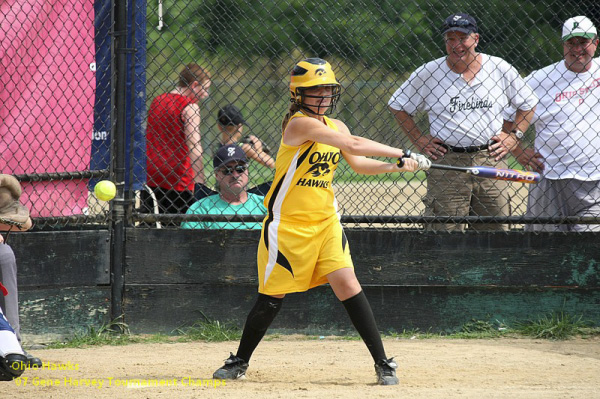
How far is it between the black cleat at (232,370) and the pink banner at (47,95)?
1812 millimetres

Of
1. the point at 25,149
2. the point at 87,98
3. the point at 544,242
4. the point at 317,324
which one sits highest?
the point at 87,98

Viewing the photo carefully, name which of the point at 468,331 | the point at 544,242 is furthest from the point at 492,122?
the point at 468,331

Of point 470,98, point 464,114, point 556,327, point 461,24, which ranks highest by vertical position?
point 461,24

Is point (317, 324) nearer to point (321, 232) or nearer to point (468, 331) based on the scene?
point (468, 331)

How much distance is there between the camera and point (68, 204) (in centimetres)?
558

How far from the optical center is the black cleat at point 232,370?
4383 mm

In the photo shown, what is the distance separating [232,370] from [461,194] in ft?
7.26

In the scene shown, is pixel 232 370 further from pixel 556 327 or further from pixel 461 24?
pixel 461 24

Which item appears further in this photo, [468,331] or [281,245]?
[468,331]

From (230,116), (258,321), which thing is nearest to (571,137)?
(230,116)

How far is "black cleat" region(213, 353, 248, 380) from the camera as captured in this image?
14.4ft

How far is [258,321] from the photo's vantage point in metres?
4.37

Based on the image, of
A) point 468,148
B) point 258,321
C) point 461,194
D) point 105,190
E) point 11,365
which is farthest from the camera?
point 461,194

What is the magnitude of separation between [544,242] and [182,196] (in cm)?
264
